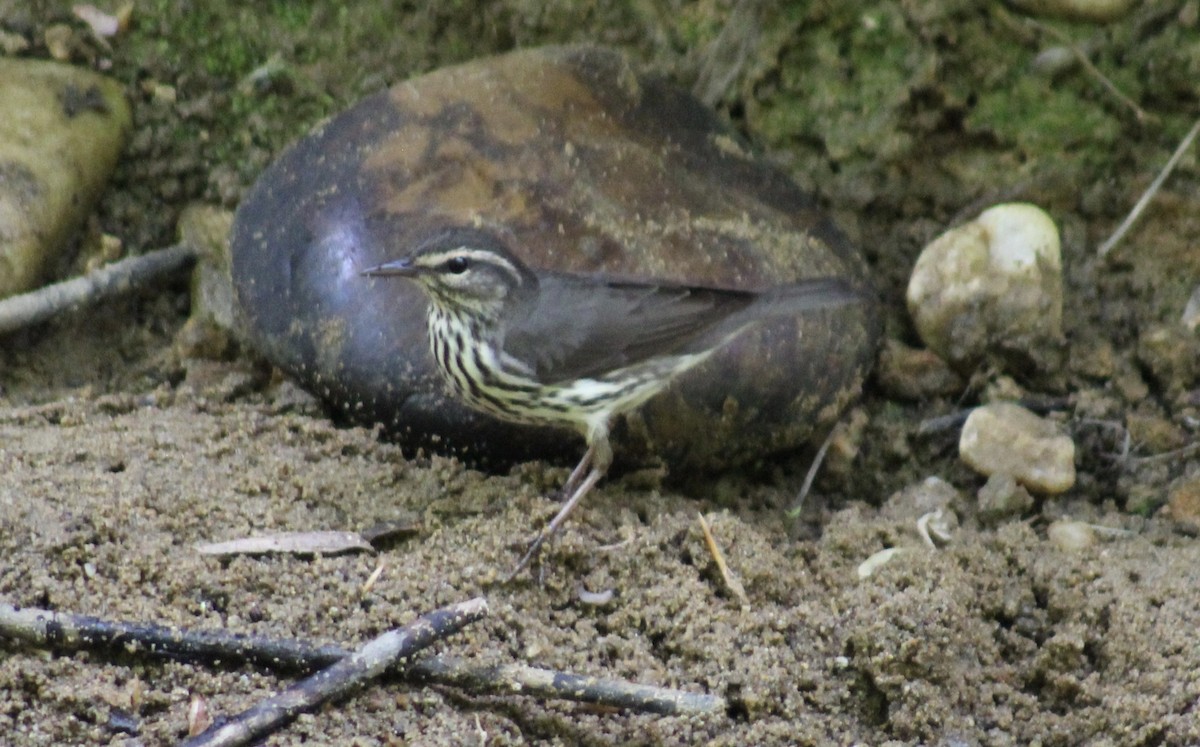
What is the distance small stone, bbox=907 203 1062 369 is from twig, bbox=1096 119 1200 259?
21cm

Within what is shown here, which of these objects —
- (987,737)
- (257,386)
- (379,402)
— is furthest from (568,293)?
(987,737)

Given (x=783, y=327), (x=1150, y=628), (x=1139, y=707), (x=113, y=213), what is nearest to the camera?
(x=1139, y=707)

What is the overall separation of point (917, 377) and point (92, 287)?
3218mm

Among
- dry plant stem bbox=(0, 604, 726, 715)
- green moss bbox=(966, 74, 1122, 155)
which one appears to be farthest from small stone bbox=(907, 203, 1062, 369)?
dry plant stem bbox=(0, 604, 726, 715)

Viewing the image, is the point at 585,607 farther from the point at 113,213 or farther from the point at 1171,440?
the point at 113,213

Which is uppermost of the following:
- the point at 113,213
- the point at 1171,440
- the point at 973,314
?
the point at 113,213

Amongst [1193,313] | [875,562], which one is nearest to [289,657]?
[875,562]

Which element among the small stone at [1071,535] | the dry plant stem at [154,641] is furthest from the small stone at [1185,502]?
the dry plant stem at [154,641]

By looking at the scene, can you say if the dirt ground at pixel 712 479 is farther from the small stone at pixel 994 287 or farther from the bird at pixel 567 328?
the bird at pixel 567 328

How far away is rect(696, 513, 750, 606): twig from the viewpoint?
153 inches

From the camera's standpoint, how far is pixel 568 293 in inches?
176

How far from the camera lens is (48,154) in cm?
555

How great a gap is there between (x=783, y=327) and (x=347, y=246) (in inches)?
59.2

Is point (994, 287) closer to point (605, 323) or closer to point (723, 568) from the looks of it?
point (605, 323)
